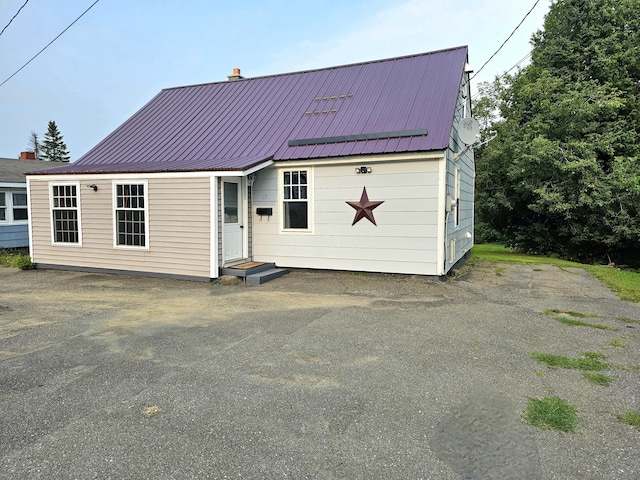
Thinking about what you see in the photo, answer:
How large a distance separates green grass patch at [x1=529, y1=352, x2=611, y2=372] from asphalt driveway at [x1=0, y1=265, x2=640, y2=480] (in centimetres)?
14

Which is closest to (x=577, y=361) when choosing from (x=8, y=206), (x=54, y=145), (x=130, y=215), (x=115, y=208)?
(x=130, y=215)

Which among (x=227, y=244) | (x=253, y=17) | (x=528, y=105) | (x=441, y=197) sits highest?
(x=253, y=17)

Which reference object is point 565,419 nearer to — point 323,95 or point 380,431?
point 380,431

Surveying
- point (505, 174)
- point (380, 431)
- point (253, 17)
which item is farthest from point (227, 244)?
point (505, 174)

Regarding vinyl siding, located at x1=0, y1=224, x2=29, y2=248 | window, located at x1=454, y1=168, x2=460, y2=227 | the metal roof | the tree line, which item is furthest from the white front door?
the tree line


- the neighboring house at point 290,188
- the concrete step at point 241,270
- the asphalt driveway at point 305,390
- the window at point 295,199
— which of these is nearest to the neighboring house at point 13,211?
the neighboring house at point 290,188

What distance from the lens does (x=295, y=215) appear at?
1105 cm

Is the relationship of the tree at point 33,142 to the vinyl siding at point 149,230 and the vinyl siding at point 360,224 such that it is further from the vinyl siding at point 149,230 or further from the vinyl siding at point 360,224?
the vinyl siding at point 360,224

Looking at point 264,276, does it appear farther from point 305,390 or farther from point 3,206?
point 3,206

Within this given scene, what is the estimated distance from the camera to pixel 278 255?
36.9 ft

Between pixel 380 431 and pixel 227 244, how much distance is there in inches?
308

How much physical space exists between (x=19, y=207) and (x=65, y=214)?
6884 millimetres

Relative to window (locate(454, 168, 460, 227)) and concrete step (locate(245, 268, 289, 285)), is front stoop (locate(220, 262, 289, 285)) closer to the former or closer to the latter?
concrete step (locate(245, 268, 289, 285))

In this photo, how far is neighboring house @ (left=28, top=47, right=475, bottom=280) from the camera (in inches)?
388
